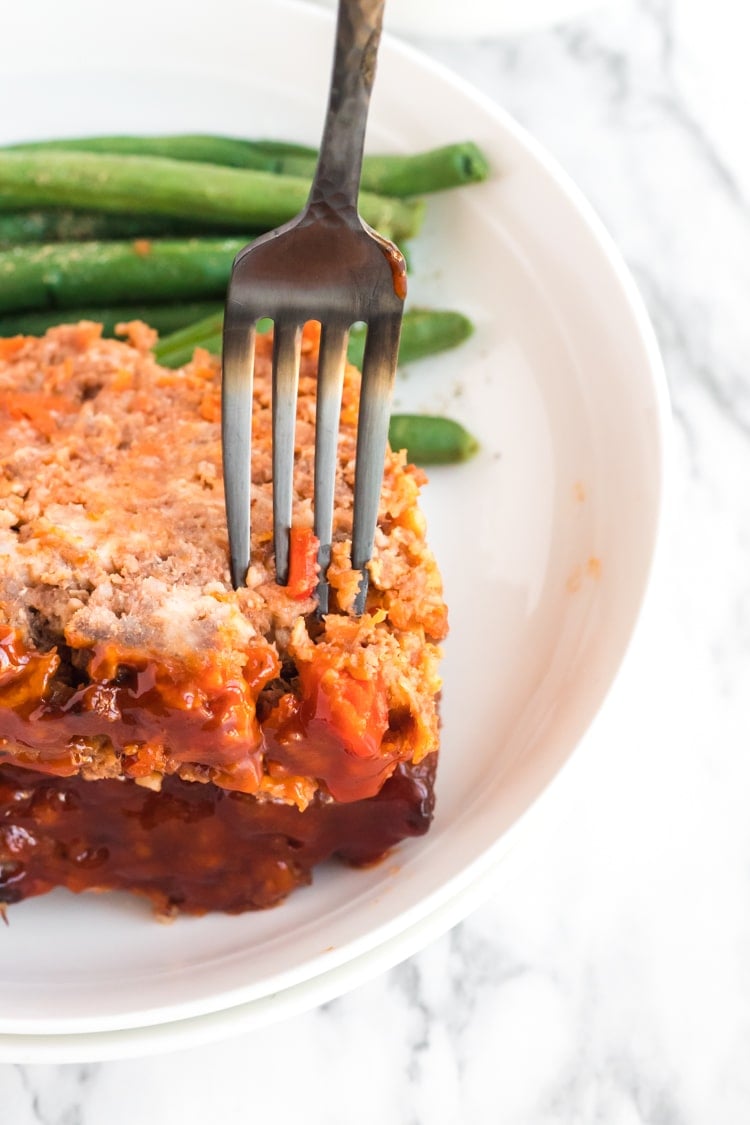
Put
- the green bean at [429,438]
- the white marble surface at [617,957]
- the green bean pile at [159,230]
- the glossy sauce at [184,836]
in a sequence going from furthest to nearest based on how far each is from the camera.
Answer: the green bean pile at [159,230] < the green bean at [429,438] < the white marble surface at [617,957] < the glossy sauce at [184,836]

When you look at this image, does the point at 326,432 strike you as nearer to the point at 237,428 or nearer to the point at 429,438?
the point at 237,428

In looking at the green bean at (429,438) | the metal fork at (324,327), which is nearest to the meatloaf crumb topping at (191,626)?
the metal fork at (324,327)

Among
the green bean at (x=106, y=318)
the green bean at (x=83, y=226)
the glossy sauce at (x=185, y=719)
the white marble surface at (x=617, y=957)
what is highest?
the green bean at (x=83, y=226)

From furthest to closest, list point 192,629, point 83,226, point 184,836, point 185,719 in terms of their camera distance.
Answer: point 83,226, point 184,836, point 192,629, point 185,719

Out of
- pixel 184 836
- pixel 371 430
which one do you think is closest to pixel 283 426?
pixel 371 430

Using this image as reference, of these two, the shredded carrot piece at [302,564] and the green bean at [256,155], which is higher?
the green bean at [256,155]

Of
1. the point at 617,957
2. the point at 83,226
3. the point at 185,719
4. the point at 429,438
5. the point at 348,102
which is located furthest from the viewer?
the point at 83,226

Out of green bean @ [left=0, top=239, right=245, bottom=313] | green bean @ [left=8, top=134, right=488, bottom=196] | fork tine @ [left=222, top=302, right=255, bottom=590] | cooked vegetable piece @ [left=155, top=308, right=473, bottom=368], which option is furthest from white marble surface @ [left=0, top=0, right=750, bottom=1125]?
green bean @ [left=0, top=239, right=245, bottom=313]

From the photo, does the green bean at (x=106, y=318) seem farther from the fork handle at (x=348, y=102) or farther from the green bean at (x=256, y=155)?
the fork handle at (x=348, y=102)
